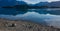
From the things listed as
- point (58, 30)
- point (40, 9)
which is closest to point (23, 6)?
point (40, 9)

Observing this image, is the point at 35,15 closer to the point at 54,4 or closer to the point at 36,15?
the point at 36,15

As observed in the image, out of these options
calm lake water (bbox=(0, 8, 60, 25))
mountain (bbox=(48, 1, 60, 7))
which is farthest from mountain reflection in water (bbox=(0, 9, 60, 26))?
mountain (bbox=(48, 1, 60, 7))

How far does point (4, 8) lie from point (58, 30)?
1112 millimetres

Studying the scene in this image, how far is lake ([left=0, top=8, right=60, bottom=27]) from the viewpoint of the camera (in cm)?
261

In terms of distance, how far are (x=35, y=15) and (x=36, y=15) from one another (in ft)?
0.07

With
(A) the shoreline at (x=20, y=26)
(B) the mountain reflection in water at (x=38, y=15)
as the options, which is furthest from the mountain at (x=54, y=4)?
(A) the shoreline at (x=20, y=26)

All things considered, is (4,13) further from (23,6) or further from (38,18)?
(38,18)

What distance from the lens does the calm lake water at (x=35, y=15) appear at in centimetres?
261

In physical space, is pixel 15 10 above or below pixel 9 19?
above

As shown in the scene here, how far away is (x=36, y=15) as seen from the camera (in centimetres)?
262

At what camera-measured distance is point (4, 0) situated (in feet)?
8.70

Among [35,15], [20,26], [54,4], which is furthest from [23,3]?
[54,4]

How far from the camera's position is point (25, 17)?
2633mm

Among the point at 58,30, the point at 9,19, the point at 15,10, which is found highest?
the point at 15,10
